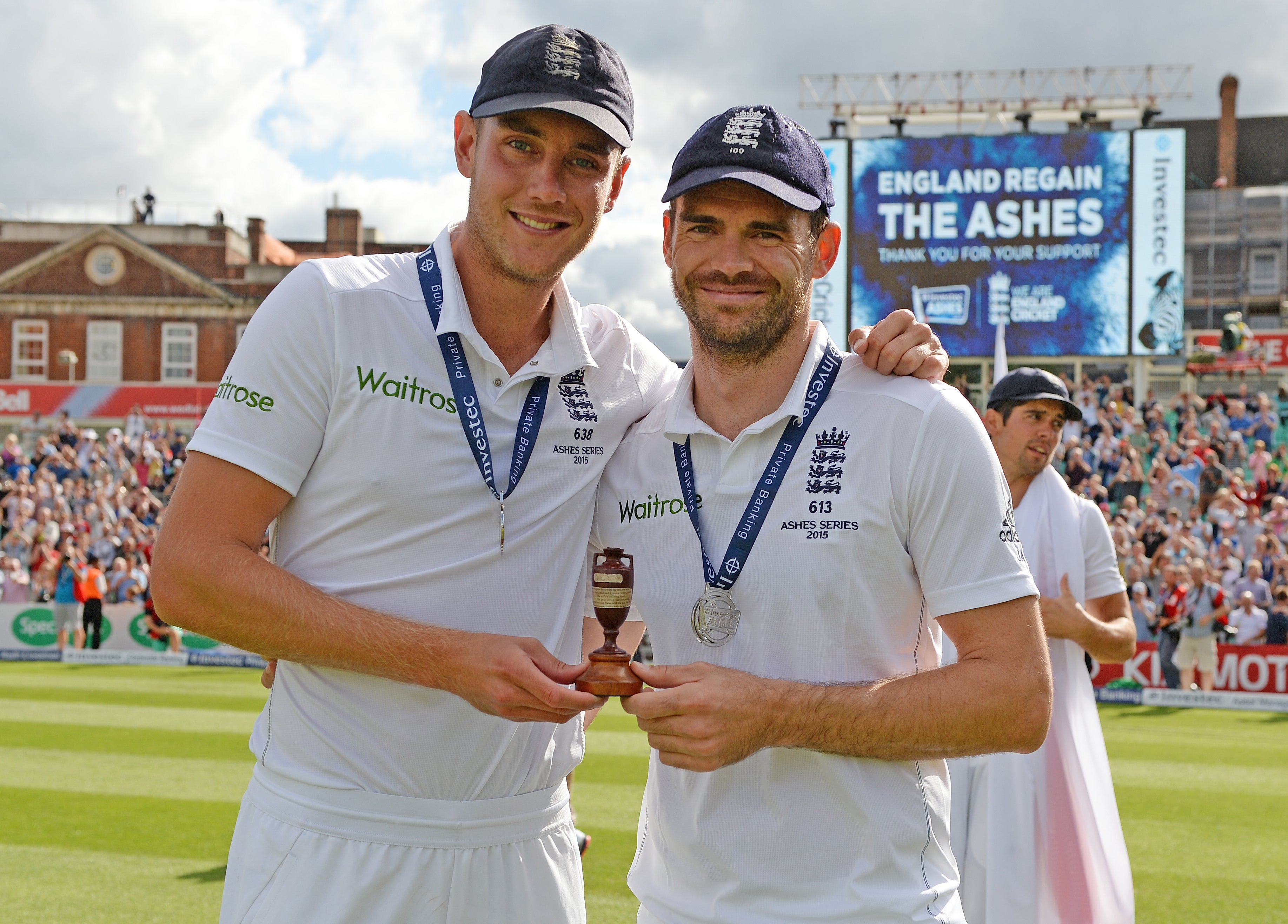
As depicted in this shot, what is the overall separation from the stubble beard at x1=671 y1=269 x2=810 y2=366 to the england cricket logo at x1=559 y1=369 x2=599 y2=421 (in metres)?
0.38

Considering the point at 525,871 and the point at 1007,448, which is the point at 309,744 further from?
the point at 1007,448

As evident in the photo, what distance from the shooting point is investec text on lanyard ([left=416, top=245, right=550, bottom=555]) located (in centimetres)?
296

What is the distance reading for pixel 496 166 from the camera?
3.10m

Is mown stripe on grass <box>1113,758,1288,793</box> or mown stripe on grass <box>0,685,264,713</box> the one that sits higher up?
mown stripe on grass <box>1113,758,1288,793</box>

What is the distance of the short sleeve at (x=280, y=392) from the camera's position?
278cm

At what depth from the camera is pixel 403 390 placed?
294 cm

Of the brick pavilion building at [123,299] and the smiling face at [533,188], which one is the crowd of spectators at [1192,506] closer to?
the smiling face at [533,188]

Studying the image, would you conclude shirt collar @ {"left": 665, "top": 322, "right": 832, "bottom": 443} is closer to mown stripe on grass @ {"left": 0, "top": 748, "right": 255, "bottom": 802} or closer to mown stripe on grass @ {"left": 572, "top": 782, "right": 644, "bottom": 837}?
mown stripe on grass @ {"left": 572, "top": 782, "right": 644, "bottom": 837}

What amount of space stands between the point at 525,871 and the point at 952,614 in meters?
1.23

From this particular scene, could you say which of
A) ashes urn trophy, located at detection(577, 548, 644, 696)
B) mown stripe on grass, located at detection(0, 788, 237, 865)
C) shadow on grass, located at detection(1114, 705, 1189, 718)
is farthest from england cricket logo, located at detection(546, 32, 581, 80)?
shadow on grass, located at detection(1114, 705, 1189, 718)

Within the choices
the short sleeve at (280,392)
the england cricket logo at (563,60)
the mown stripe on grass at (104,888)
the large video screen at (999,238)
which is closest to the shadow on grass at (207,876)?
the mown stripe on grass at (104,888)

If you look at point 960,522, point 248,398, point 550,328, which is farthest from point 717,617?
point 248,398

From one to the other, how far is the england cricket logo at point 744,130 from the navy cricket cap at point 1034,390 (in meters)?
3.16

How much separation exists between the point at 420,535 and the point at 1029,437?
12.2 ft
